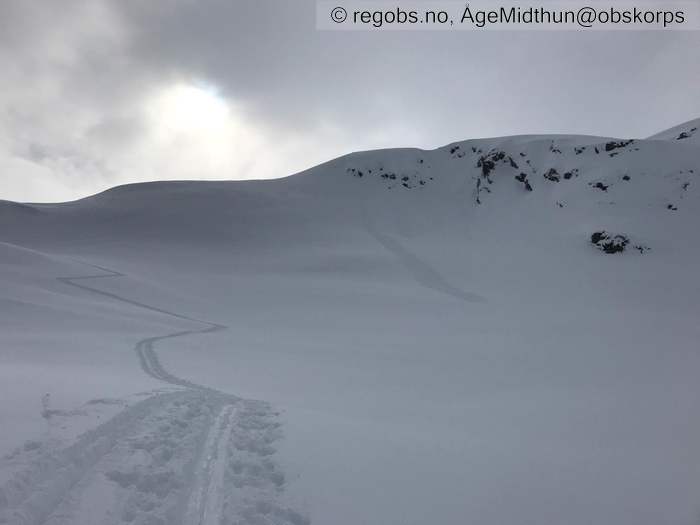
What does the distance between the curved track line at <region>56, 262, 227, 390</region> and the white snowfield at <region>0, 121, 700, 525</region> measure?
0.13 m

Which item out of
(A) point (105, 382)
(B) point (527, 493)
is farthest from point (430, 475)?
(A) point (105, 382)

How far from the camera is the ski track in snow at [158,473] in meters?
3.92

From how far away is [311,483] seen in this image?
187 inches

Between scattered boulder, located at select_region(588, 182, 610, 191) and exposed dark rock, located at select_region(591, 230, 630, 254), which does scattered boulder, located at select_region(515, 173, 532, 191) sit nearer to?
scattered boulder, located at select_region(588, 182, 610, 191)

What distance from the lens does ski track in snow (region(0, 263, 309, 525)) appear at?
392 centimetres

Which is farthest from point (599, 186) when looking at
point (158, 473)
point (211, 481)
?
point (158, 473)

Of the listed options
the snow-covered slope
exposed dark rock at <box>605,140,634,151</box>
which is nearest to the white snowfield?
exposed dark rock at <box>605,140,634,151</box>

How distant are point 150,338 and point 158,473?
11042mm

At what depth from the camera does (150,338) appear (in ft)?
47.9

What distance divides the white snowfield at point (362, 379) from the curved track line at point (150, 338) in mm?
127

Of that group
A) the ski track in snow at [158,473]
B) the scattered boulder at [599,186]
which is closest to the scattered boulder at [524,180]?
the scattered boulder at [599,186]

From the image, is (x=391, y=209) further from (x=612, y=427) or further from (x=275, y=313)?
(x=612, y=427)

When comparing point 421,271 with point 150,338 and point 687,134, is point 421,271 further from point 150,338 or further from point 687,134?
point 687,134

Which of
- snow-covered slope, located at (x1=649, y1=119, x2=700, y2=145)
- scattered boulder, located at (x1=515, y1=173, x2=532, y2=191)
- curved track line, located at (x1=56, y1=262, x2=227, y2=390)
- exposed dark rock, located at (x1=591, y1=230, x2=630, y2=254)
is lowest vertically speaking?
curved track line, located at (x1=56, y1=262, x2=227, y2=390)
